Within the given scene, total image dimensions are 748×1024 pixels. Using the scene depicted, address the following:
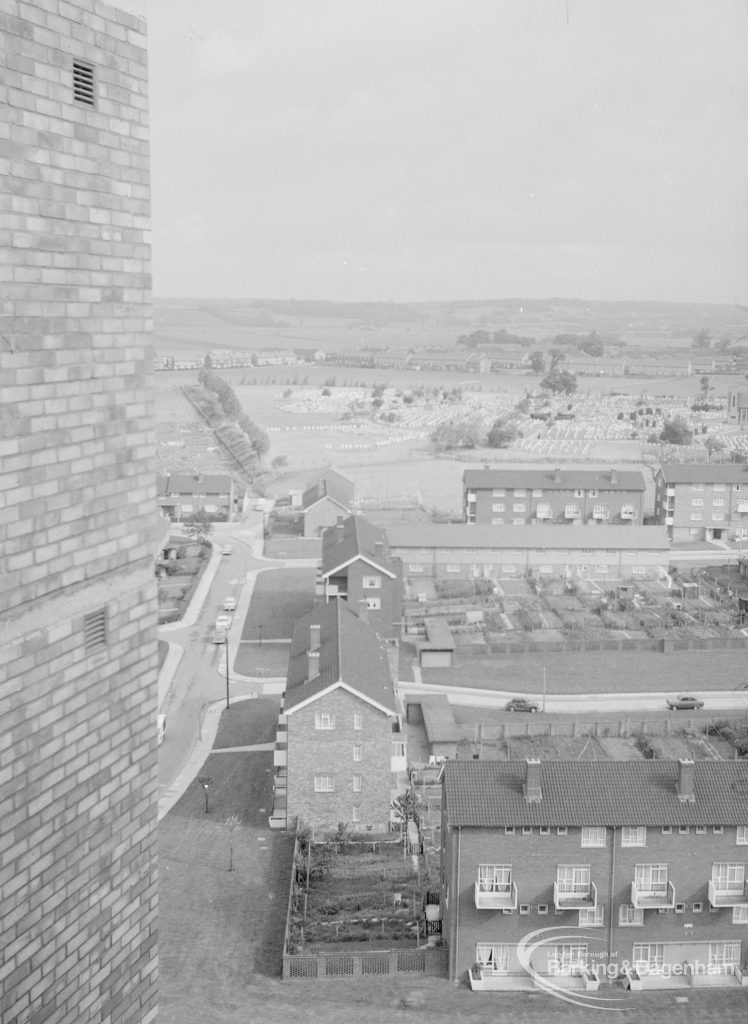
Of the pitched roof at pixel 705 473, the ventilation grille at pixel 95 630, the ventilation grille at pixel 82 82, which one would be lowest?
the pitched roof at pixel 705 473

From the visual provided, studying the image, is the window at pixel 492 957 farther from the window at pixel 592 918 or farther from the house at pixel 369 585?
the house at pixel 369 585

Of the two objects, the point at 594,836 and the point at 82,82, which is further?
the point at 594,836

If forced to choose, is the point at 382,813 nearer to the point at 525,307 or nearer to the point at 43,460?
the point at 43,460

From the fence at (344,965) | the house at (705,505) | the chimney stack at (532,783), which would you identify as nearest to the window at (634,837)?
the chimney stack at (532,783)

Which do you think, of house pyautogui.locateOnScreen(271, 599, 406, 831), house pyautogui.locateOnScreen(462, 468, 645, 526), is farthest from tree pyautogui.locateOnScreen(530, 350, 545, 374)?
house pyautogui.locateOnScreen(271, 599, 406, 831)

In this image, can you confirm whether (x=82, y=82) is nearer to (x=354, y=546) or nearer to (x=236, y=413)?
(x=354, y=546)

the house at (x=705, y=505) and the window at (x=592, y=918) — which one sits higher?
the house at (x=705, y=505)

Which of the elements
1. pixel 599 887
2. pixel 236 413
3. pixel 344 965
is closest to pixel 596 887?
pixel 599 887

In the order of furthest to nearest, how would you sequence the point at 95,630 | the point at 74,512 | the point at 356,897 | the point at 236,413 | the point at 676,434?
the point at 236,413 → the point at 676,434 → the point at 356,897 → the point at 95,630 → the point at 74,512
